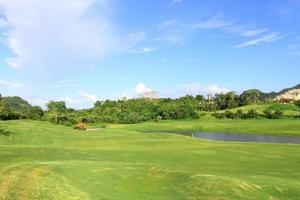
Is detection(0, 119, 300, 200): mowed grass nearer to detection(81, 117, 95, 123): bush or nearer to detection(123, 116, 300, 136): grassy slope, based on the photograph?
detection(123, 116, 300, 136): grassy slope

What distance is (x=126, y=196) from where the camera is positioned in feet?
83.8

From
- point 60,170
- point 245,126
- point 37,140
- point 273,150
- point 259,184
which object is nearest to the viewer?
point 60,170

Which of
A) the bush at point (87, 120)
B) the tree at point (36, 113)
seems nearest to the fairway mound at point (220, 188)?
the tree at point (36, 113)

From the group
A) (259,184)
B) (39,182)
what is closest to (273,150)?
(259,184)

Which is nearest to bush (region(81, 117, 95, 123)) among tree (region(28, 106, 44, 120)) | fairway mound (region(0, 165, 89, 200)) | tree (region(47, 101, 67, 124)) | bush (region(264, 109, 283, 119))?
tree (region(47, 101, 67, 124))

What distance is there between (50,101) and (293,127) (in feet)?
315

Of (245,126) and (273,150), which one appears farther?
(245,126)

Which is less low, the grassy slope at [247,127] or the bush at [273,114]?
the bush at [273,114]

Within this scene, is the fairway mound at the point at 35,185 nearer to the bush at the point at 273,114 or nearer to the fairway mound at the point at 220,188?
the fairway mound at the point at 220,188

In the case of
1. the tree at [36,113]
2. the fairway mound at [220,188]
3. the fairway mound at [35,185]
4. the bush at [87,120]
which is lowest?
the fairway mound at [220,188]

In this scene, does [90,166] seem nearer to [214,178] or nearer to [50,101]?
[214,178]

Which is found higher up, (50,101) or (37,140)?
(50,101)

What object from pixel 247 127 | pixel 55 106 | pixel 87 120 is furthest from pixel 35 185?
pixel 55 106

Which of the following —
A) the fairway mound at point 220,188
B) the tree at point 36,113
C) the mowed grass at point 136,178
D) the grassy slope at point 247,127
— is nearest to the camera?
the mowed grass at point 136,178
